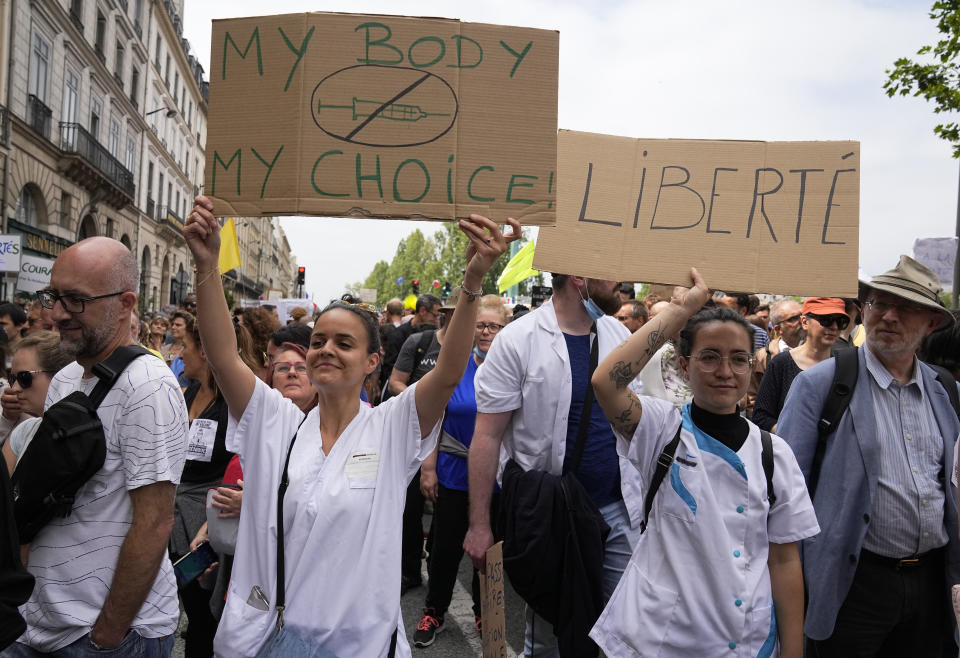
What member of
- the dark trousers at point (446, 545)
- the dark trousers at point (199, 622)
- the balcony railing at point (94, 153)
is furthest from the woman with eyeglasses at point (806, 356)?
the balcony railing at point (94, 153)

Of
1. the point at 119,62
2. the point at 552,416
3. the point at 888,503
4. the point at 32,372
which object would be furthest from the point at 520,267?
the point at 119,62

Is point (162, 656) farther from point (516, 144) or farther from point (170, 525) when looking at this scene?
point (516, 144)

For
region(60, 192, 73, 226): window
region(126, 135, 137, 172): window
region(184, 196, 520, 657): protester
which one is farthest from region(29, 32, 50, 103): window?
region(184, 196, 520, 657): protester

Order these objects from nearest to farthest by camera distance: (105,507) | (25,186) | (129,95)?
(105,507)
(25,186)
(129,95)

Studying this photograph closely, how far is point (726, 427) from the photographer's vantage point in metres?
2.52

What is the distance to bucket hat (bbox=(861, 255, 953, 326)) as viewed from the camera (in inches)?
117

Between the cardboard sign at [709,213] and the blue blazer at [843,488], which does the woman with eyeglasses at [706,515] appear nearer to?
the cardboard sign at [709,213]

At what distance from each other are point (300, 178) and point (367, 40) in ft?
1.72

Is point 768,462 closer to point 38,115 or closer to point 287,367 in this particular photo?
point 287,367

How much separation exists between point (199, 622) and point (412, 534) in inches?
85.3

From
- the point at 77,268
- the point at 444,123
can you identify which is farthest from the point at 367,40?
the point at 77,268

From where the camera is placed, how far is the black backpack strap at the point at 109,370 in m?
2.30

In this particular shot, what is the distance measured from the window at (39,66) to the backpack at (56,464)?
24.0 meters

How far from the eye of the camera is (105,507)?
2.26 meters
